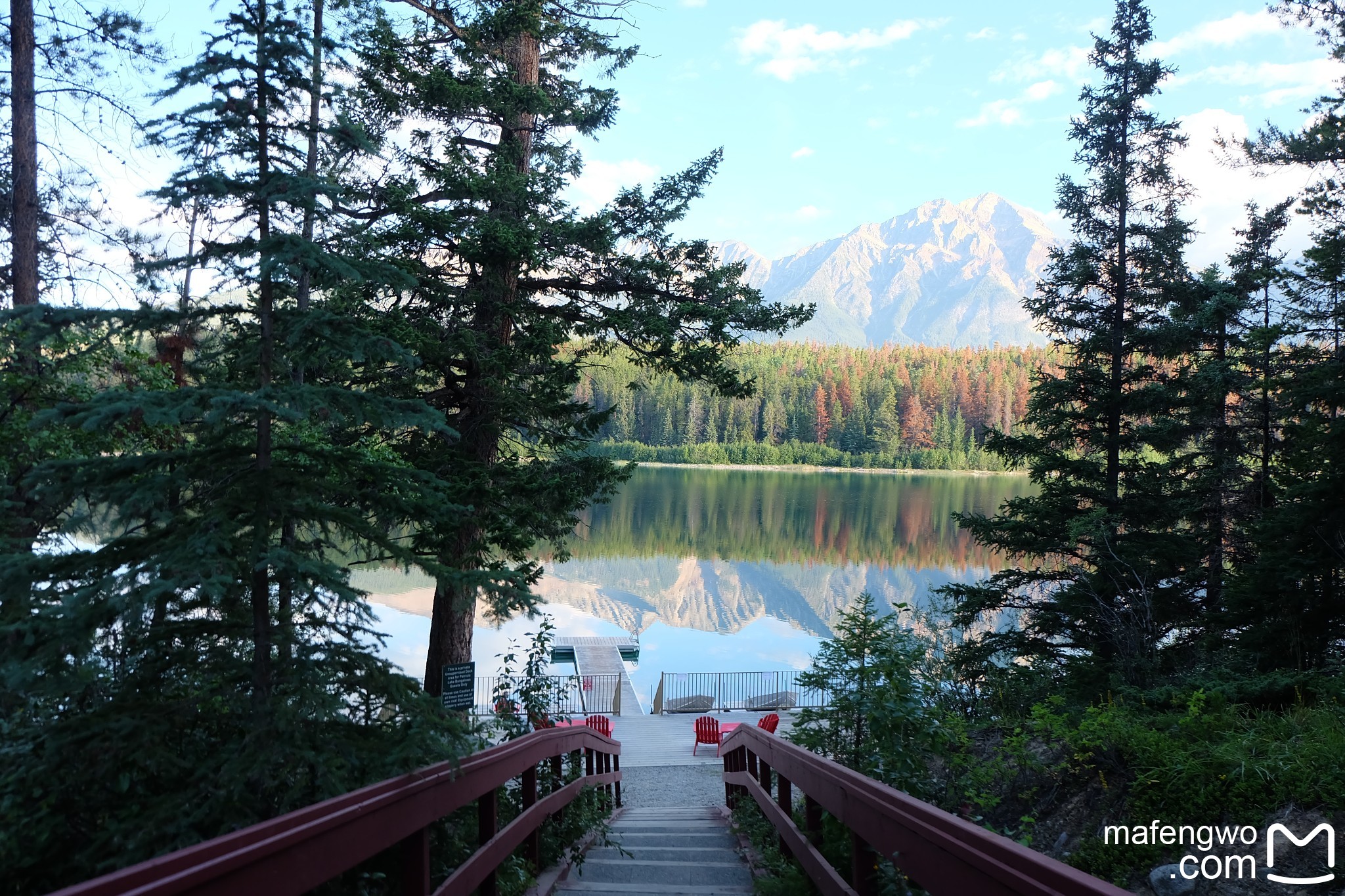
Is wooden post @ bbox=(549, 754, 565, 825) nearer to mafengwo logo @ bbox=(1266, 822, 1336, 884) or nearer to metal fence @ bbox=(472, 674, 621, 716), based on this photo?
mafengwo logo @ bbox=(1266, 822, 1336, 884)

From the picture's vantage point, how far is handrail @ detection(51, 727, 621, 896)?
135 cm

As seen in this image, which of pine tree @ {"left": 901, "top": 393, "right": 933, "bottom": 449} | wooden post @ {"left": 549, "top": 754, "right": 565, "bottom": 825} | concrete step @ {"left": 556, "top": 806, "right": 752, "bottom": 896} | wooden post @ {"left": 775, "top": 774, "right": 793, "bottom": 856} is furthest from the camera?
pine tree @ {"left": 901, "top": 393, "right": 933, "bottom": 449}

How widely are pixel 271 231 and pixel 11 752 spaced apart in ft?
5.54

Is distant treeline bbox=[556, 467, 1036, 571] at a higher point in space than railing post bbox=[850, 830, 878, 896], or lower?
lower

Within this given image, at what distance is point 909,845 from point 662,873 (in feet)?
9.69

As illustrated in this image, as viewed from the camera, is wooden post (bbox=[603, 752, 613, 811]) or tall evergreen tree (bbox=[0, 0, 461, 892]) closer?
tall evergreen tree (bbox=[0, 0, 461, 892])

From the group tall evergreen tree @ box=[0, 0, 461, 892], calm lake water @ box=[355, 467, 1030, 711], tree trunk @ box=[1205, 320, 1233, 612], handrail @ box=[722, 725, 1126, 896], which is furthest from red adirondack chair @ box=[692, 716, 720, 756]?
tall evergreen tree @ box=[0, 0, 461, 892]

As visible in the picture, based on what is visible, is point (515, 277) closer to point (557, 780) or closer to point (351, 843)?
point (557, 780)

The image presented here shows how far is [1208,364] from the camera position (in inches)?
500

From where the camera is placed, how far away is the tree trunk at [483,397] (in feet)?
31.4

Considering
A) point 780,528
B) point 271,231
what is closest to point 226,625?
point 271,231

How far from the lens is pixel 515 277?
10.2 meters

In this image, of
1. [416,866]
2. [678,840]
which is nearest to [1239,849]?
[416,866]

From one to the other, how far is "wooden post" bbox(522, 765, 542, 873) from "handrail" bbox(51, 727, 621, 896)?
0.16 metres
